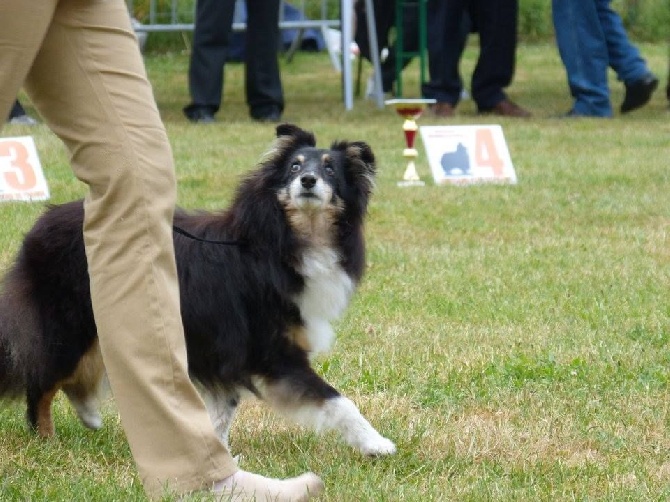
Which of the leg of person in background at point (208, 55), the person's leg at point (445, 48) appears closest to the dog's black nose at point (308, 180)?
the leg of person in background at point (208, 55)

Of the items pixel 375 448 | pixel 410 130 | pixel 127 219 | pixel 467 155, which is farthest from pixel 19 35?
pixel 467 155

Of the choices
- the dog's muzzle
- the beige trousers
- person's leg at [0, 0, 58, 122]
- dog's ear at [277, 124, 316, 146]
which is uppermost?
person's leg at [0, 0, 58, 122]

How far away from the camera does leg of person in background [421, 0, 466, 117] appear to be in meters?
12.2

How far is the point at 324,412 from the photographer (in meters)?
3.71

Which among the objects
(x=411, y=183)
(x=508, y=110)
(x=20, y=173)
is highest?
(x=20, y=173)

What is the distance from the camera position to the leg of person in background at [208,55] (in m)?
11.1

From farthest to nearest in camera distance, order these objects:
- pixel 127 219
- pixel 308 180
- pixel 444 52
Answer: pixel 444 52 → pixel 308 180 → pixel 127 219

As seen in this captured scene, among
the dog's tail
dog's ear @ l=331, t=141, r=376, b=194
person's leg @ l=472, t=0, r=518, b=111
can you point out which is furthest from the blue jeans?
the dog's tail

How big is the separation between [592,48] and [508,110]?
3.60ft

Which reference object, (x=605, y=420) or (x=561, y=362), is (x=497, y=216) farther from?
(x=605, y=420)

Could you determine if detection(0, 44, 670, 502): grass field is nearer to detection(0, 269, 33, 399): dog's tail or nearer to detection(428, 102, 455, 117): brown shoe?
detection(0, 269, 33, 399): dog's tail

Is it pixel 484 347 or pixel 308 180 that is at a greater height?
pixel 308 180

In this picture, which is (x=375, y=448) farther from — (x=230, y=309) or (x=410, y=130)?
(x=410, y=130)

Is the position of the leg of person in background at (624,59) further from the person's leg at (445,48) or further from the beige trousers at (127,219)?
the beige trousers at (127,219)
